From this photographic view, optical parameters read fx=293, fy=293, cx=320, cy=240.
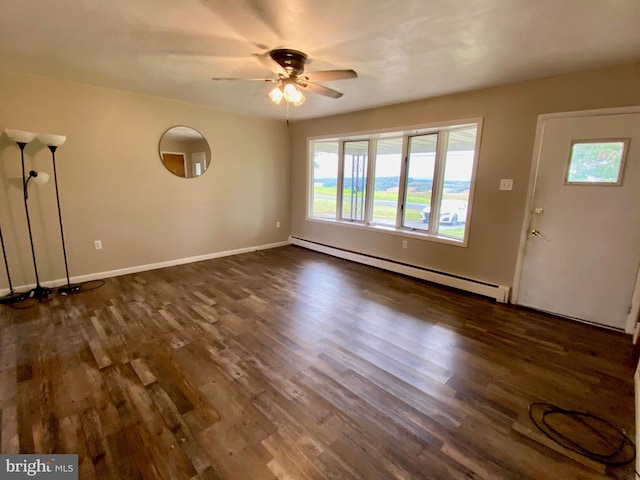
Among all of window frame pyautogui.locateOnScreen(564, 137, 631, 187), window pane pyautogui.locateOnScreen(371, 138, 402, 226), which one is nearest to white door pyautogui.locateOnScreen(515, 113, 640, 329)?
window frame pyautogui.locateOnScreen(564, 137, 631, 187)


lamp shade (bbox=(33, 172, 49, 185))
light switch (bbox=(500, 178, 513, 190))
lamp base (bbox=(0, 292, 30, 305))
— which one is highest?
light switch (bbox=(500, 178, 513, 190))

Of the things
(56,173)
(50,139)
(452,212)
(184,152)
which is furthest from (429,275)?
(56,173)

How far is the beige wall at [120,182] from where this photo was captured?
3.27m

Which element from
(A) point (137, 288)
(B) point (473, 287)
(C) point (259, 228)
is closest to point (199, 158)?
(C) point (259, 228)

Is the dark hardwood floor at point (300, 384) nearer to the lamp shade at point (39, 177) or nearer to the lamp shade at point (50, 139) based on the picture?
the lamp shade at point (39, 177)

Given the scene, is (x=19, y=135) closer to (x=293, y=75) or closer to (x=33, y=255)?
(x=33, y=255)

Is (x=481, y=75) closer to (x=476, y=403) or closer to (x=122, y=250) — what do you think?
(x=476, y=403)

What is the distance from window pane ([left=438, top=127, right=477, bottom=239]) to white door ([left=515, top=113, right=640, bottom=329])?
772 mm

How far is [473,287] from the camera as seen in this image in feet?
11.9

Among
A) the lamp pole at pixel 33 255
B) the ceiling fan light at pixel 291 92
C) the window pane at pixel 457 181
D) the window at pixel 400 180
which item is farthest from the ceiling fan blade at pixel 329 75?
the lamp pole at pixel 33 255

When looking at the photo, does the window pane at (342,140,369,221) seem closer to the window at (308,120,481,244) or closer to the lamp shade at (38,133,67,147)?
the window at (308,120,481,244)

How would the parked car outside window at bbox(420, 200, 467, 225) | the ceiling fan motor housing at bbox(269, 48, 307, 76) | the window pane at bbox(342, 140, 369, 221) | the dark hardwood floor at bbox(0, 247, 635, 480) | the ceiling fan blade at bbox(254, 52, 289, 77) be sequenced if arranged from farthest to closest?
the window pane at bbox(342, 140, 369, 221) < the parked car outside window at bbox(420, 200, 467, 225) < the ceiling fan blade at bbox(254, 52, 289, 77) < the ceiling fan motor housing at bbox(269, 48, 307, 76) < the dark hardwood floor at bbox(0, 247, 635, 480)

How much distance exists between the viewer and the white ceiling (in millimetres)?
1791

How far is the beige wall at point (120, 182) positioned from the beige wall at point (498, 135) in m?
2.28
